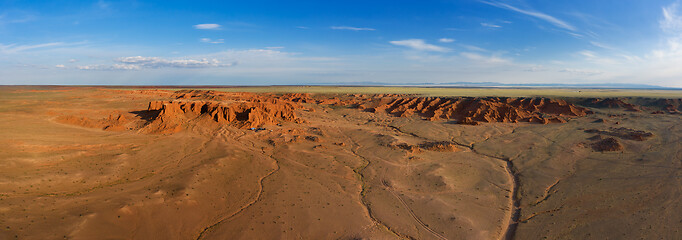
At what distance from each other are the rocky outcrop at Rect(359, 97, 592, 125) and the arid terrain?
9227 millimetres

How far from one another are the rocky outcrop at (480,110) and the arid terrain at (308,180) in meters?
9.23

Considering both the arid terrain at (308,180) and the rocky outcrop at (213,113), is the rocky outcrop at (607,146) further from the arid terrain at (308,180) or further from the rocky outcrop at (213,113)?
the rocky outcrop at (213,113)

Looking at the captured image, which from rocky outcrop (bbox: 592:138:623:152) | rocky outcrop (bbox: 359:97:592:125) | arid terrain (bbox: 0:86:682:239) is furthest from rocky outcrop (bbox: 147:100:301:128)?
rocky outcrop (bbox: 592:138:623:152)

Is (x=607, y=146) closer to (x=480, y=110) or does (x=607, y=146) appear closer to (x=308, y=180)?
(x=480, y=110)

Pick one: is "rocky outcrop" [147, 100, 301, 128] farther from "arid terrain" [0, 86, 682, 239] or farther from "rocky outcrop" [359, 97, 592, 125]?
"rocky outcrop" [359, 97, 592, 125]

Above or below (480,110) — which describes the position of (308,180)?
below

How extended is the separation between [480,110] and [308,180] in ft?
115

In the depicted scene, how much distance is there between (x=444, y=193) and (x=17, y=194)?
21338 mm

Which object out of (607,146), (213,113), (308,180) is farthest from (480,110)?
(213,113)

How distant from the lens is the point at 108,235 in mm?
11008

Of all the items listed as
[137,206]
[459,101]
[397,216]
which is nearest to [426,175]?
[397,216]

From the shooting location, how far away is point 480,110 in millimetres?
43875

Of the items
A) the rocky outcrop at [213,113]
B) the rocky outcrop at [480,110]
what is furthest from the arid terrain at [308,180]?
the rocky outcrop at [480,110]

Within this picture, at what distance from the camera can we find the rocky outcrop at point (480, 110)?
4200 cm
